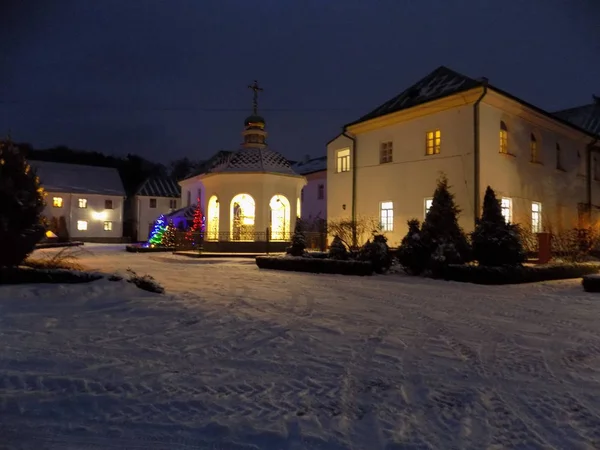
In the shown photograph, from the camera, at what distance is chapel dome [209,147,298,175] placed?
24547 mm

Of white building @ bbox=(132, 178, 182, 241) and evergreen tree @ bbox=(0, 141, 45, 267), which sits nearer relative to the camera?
evergreen tree @ bbox=(0, 141, 45, 267)

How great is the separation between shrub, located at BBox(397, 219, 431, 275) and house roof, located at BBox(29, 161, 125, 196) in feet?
146

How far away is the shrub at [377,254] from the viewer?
14.4m

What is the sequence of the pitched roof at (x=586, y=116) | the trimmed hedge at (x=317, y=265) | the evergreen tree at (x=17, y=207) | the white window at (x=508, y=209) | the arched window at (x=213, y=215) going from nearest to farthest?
the evergreen tree at (x=17, y=207)
the trimmed hedge at (x=317, y=265)
the white window at (x=508, y=209)
the arched window at (x=213, y=215)
the pitched roof at (x=586, y=116)

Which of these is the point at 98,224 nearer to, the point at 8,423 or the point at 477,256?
the point at 477,256

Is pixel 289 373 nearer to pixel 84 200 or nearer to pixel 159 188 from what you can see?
pixel 84 200

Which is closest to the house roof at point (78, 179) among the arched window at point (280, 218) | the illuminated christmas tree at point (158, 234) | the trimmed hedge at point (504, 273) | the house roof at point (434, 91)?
the illuminated christmas tree at point (158, 234)

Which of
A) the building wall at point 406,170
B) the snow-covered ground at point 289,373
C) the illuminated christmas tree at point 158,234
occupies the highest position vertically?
the building wall at point 406,170

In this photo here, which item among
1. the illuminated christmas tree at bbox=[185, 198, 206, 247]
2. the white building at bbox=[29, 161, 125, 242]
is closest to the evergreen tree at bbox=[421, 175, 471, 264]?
the illuminated christmas tree at bbox=[185, 198, 206, 247]

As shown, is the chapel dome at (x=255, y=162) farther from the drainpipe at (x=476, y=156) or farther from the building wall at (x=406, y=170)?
the drainpipe at (x=476, y=156)

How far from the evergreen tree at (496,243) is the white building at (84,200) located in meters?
44.5

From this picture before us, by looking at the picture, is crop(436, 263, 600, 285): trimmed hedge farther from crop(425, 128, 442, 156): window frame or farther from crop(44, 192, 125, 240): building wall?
crop(44, 192, 125, 240): building wall

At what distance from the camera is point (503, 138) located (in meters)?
18.8

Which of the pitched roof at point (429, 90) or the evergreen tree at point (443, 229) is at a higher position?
the pitched roof at point (429, 90)
